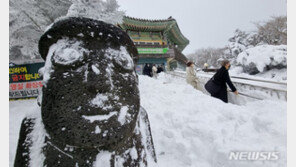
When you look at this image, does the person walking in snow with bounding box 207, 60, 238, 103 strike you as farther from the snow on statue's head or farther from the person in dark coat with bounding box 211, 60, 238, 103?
the snow on statue's head

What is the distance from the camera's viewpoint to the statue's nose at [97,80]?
835 millimetres

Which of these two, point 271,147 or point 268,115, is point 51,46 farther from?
point 268,115

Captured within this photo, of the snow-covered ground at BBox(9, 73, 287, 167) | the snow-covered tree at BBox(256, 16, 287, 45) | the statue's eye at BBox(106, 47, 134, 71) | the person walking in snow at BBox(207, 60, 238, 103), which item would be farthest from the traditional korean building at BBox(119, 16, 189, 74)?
the statue's eye at BBox(106, 47, 134, 71)

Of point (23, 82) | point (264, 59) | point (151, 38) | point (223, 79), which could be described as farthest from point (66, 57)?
point (151, 38)

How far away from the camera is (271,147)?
1.59 meters

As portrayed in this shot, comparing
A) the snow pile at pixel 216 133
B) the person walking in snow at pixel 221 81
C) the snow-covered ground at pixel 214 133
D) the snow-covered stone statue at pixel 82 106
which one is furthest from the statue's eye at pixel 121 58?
the person walking in snow at pixel 221 81

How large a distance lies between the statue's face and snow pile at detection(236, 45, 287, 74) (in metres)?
8.04

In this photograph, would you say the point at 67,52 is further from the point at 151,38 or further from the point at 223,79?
the point at 151,38

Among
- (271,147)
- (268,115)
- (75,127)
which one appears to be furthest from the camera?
(268,115)

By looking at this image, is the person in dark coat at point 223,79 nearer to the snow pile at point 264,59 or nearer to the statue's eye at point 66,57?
the statue's eye at point 66,57

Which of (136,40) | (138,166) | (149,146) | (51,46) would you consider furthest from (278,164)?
(136,40)

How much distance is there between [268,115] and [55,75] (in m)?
2.89

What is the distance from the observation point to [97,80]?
2.80 ft

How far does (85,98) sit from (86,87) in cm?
7
